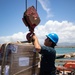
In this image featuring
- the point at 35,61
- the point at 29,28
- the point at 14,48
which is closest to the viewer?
the point at 14,48

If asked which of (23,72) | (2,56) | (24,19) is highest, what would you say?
(24,19)

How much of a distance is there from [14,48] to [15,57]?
16 centimetres

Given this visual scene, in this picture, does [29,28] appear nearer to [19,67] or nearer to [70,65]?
[19,67]

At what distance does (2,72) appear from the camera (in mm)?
4316

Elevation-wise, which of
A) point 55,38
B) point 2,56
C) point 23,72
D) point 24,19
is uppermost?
point 24,19

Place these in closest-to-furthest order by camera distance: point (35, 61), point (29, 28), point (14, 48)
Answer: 1. point (14, 48)
2. point (35, 61)
3. point (29, 28)

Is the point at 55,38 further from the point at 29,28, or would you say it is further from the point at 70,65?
the point at 70,65

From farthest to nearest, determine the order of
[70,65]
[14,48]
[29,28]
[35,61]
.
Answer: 1. [70,65]
2. [29,28]
3. [35,61]
4. [14,48]

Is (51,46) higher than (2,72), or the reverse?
(51,46)

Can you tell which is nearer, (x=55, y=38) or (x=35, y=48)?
(x=35, y=48)

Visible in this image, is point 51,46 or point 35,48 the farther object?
point 51,46

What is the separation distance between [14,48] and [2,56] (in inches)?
12.0

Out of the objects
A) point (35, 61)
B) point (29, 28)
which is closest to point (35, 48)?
point (35, 61)

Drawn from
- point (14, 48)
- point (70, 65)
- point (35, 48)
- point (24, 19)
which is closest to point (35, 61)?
point (35, 48)
